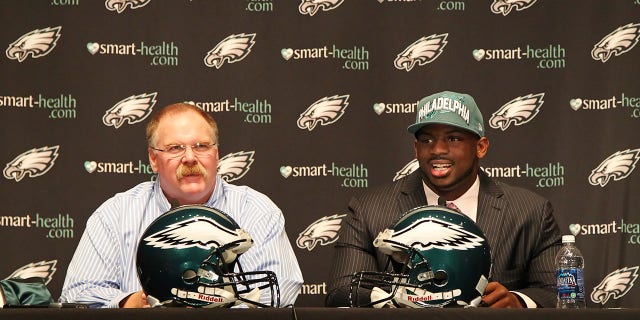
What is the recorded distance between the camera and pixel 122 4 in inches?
201

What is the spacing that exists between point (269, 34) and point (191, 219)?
227 cm

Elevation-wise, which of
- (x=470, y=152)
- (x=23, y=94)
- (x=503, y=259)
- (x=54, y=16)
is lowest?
→ (x=503, y=259)

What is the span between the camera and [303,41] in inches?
201

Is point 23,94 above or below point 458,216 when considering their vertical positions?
above

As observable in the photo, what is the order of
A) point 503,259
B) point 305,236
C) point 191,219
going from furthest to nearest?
1. point 305,236
2. point 503,259
3. point 191,219

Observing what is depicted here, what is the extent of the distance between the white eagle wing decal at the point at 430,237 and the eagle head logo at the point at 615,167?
216cm

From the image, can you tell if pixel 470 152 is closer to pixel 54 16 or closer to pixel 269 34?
pixel 269 34

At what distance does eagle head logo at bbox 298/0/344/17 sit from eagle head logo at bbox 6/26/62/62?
1246mm

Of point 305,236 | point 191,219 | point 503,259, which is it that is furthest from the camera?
point 305,236

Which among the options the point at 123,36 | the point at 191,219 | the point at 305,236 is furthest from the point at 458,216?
the point at 123,36

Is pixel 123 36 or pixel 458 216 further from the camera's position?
pixel 123 36

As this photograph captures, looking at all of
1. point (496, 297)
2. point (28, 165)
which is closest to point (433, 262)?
point (496, 297)

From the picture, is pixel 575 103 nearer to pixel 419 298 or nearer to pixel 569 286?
pixel 569 286

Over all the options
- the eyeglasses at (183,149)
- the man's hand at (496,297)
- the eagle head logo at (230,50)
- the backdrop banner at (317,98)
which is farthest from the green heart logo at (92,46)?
the man's hand at (496,297)
